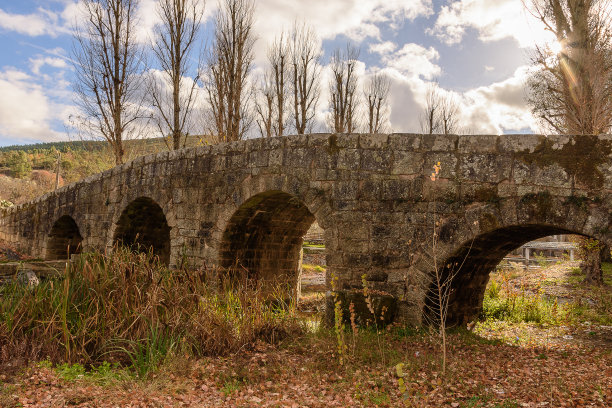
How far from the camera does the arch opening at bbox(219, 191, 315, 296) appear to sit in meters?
7.64

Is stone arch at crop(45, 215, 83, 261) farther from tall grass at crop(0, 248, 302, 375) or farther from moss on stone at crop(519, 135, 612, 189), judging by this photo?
moss on stone at crop(519, 135, 612, 189)

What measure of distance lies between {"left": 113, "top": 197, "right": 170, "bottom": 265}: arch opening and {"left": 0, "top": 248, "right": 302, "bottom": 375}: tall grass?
14.2 ft

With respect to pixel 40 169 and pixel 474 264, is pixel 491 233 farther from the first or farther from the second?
pixel 40 169

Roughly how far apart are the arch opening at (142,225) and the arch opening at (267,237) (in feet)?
8.00

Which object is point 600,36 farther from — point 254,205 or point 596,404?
point 596,404

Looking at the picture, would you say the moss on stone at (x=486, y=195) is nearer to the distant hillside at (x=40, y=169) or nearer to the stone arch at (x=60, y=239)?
the stone arch at (x=60, y=239)

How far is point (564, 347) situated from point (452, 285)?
5.02 ft

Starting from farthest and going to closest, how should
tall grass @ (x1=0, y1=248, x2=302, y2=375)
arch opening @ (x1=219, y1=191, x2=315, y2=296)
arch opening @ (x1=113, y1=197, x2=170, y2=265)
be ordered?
arch opening @ (x1=113, y1=197, x2=170, y2=265), arch opening @ (x1=219, y1=191, x2=315, y2=296), tall grass @ (x1=0, y1=248, x2=302, y2=375)

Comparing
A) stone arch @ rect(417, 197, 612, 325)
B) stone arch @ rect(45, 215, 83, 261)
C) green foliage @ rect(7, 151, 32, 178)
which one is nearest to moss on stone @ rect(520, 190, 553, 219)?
stone arch @ rect(417, 197, 612, 325)

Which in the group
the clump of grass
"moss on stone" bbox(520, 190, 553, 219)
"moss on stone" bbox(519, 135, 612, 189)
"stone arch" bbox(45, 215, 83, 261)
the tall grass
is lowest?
the clump of grass

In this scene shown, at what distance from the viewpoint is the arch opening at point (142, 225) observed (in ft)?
32.4

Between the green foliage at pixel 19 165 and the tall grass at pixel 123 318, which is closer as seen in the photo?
the tall grass at pixel 123 318

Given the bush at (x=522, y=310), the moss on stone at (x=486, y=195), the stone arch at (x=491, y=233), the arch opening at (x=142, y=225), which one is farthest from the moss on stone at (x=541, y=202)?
the arch opening at (x=142, y=225)

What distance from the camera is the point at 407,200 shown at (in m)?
5.80
